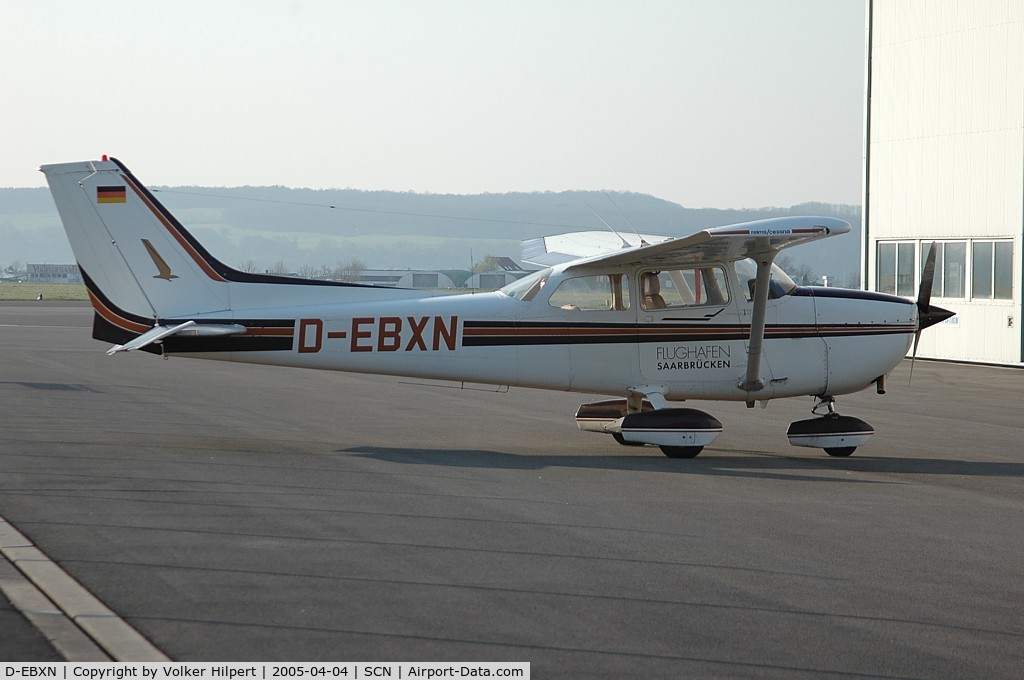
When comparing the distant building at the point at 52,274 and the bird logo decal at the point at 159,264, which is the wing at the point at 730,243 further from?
the distant building at the point at 52,274

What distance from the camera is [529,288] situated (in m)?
12.5

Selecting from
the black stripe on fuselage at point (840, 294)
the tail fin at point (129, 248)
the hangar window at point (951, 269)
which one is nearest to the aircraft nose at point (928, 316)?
the black stripe on fuselage at point (840, 294)

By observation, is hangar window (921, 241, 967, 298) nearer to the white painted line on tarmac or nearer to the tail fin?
the tail fin

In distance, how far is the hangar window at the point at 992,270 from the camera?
26.1m

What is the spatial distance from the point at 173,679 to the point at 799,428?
902 centimetres

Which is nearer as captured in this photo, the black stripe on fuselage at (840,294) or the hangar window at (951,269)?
the black stripe on fuselage at (840,294)

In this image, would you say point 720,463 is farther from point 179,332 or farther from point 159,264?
point 159,264

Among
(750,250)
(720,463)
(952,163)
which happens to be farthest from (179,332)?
(952,163)

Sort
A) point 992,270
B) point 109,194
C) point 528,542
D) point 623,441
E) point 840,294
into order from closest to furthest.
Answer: point 528,542
point 109,194
point 623,441
point 840,294
point 992,270

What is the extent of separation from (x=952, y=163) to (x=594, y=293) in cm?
1844

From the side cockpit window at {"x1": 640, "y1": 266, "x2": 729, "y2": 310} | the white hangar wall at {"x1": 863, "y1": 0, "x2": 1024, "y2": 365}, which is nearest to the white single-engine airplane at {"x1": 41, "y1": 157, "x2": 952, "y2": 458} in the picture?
the side cockpit window at {"x1": 640, "y1": 266, "x2": 729, "y2": 310}

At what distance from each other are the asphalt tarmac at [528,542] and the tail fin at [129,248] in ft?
5.06

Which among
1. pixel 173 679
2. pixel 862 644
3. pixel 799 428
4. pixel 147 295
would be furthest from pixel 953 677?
pixel 147 295

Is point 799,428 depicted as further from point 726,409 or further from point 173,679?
point 173,679
